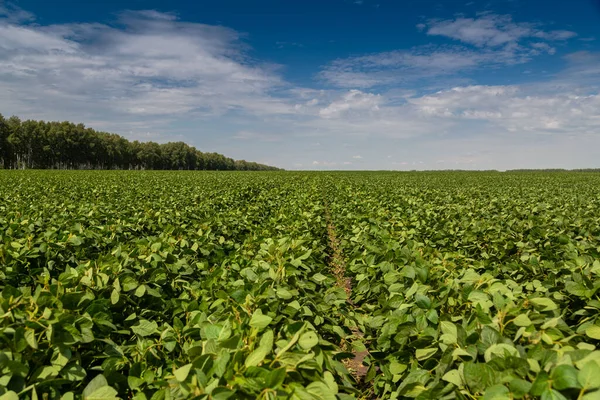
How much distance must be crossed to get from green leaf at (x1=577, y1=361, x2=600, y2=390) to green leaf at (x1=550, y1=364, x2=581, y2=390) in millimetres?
19

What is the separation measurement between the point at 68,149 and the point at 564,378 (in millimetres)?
118742

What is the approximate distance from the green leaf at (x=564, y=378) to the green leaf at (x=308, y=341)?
3.03ft

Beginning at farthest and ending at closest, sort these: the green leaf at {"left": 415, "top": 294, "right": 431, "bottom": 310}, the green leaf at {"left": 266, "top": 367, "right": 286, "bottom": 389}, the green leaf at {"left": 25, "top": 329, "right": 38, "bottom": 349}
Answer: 1. the green leaf at {"left": 415, "top": 294, "right": 431, "bottom": 310}
2. the green leaf at {"left": 25, "top": 329, "right": 38, "bottom": 349}
3. the green leaf at {"left": 266, "top": 367, "right": 286, "bottom": 389}

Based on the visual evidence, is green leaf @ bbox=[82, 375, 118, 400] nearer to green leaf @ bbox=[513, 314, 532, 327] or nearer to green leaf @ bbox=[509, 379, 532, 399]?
green leaf @ bbox=[509, 379, 532, 399]

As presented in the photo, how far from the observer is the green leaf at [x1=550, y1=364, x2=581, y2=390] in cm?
128

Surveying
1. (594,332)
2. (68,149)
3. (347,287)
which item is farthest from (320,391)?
(68,149)

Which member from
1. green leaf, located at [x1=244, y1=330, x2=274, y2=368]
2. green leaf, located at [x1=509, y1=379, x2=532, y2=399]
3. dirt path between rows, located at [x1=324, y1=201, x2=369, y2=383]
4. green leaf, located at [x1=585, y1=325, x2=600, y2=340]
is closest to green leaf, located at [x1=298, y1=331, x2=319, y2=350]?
green leaf, located at [x1=244, y1=330, x2=274, y2=368]

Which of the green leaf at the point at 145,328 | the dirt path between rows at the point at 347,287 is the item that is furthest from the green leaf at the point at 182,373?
the dirt path between rows at the point at 347,287

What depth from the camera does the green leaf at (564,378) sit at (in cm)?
128

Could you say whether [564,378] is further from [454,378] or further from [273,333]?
[273,333]

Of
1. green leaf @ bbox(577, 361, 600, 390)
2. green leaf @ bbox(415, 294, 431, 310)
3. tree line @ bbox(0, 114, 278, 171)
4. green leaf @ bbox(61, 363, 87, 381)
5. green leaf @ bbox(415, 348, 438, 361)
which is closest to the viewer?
green leaf @ bbox(577, 361, 600, 390)

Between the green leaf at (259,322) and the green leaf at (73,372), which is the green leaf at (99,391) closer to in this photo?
the green leaf at (73,372)

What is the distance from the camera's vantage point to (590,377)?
1.26 metres

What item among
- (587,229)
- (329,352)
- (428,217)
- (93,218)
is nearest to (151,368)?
(329,352)
